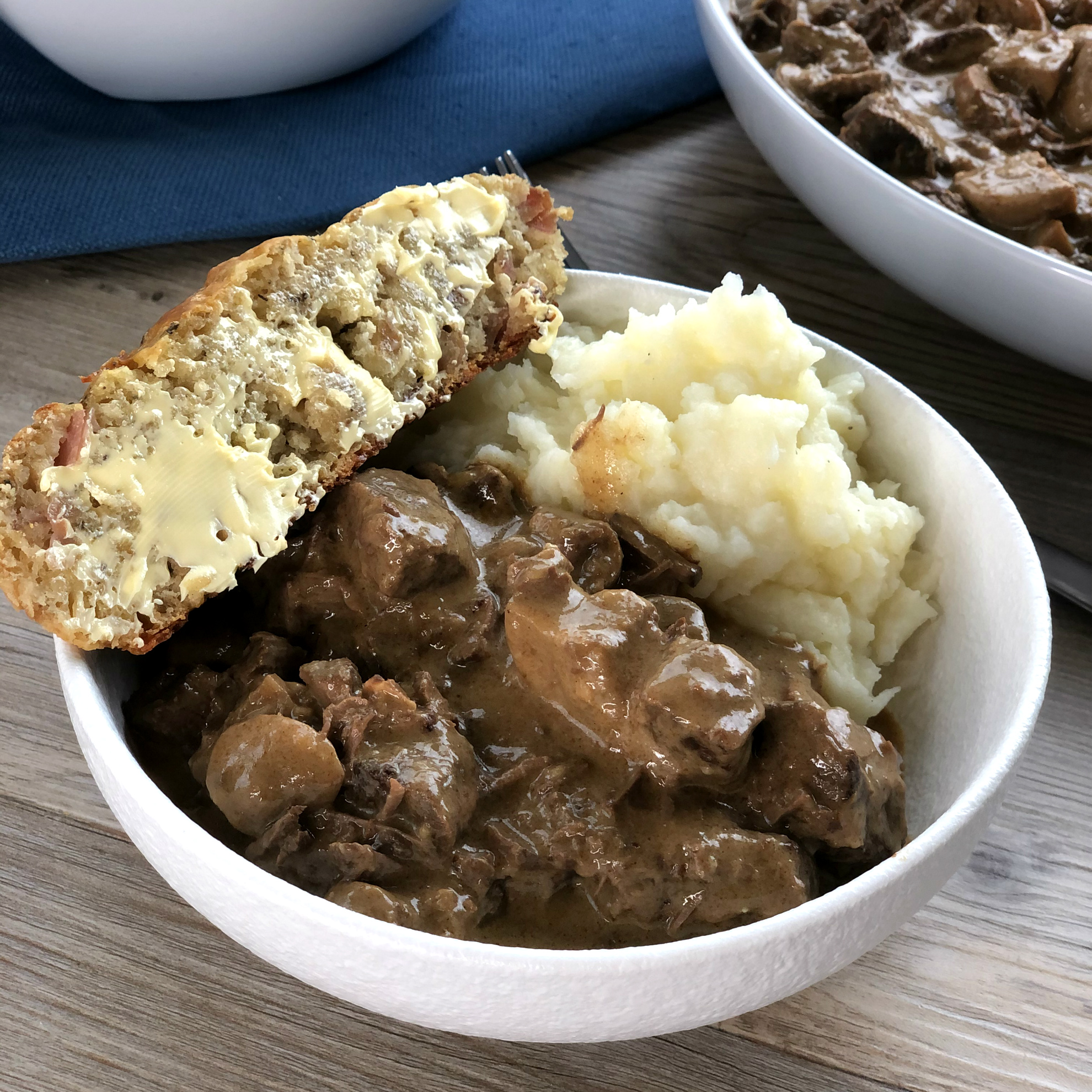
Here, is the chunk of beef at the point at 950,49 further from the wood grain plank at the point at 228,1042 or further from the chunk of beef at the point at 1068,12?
the wood grain plank at the point at 228,1042

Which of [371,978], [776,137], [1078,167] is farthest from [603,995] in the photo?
[1078,167]

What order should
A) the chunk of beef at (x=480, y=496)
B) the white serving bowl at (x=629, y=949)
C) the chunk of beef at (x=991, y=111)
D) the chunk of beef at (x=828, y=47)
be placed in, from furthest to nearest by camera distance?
the chunk of beef at (x=828, y=47), the chunk of beef at (x=991, y=111), the chunk of beef at (x=480, y=496), the white serving bowl at (x=629, y=949)

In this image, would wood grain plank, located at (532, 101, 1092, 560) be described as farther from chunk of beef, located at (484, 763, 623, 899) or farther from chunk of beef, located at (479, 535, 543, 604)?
chunk of beef, located at (484, 763, 623, 899)

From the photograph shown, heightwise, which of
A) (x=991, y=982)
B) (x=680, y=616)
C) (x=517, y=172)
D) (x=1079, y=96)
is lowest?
(x=991, y=982)

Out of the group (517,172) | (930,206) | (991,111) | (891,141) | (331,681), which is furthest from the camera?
(517,172)

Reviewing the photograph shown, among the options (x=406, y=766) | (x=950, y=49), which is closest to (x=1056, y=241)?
(x=950, y=49)

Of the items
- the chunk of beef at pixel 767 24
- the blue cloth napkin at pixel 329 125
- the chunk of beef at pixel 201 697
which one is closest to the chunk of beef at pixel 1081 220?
the chunk of beef at pixel 767 24

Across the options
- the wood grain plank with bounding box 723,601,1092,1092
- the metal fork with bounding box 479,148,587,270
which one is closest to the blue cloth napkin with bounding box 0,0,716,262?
the metal fork with bounding box 479,148,587,270

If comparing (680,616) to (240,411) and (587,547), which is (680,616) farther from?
(240,411)
